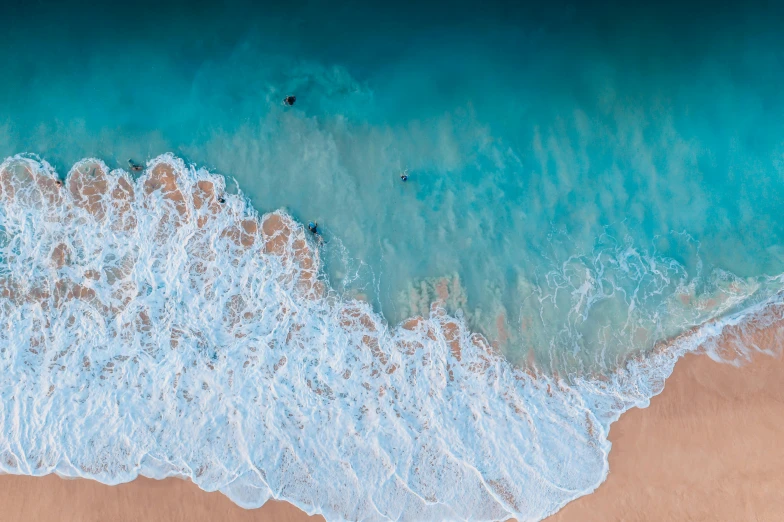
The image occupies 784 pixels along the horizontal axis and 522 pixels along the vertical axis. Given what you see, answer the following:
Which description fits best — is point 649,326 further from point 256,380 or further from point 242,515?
point 242,515

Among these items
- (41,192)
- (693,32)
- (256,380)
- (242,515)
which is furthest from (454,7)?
(242,515)

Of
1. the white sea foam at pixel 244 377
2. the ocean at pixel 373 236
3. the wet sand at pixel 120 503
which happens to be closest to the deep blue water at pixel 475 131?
the ocean at pixel 373 236

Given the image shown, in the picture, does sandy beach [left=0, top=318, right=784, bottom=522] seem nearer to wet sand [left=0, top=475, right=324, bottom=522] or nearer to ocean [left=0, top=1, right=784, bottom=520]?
wet sand [left=0, top=475, right=324, bottom=522]

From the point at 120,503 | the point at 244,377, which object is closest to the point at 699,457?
the point at 244,377

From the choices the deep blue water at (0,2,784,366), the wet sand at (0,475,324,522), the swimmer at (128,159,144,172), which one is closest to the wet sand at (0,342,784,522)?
the wet sand at (0,475,324,522)

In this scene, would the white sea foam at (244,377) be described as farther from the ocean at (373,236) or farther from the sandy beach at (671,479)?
the sandy beach at (671,479)

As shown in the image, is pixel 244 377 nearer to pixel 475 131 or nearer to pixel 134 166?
pixel 134 166
